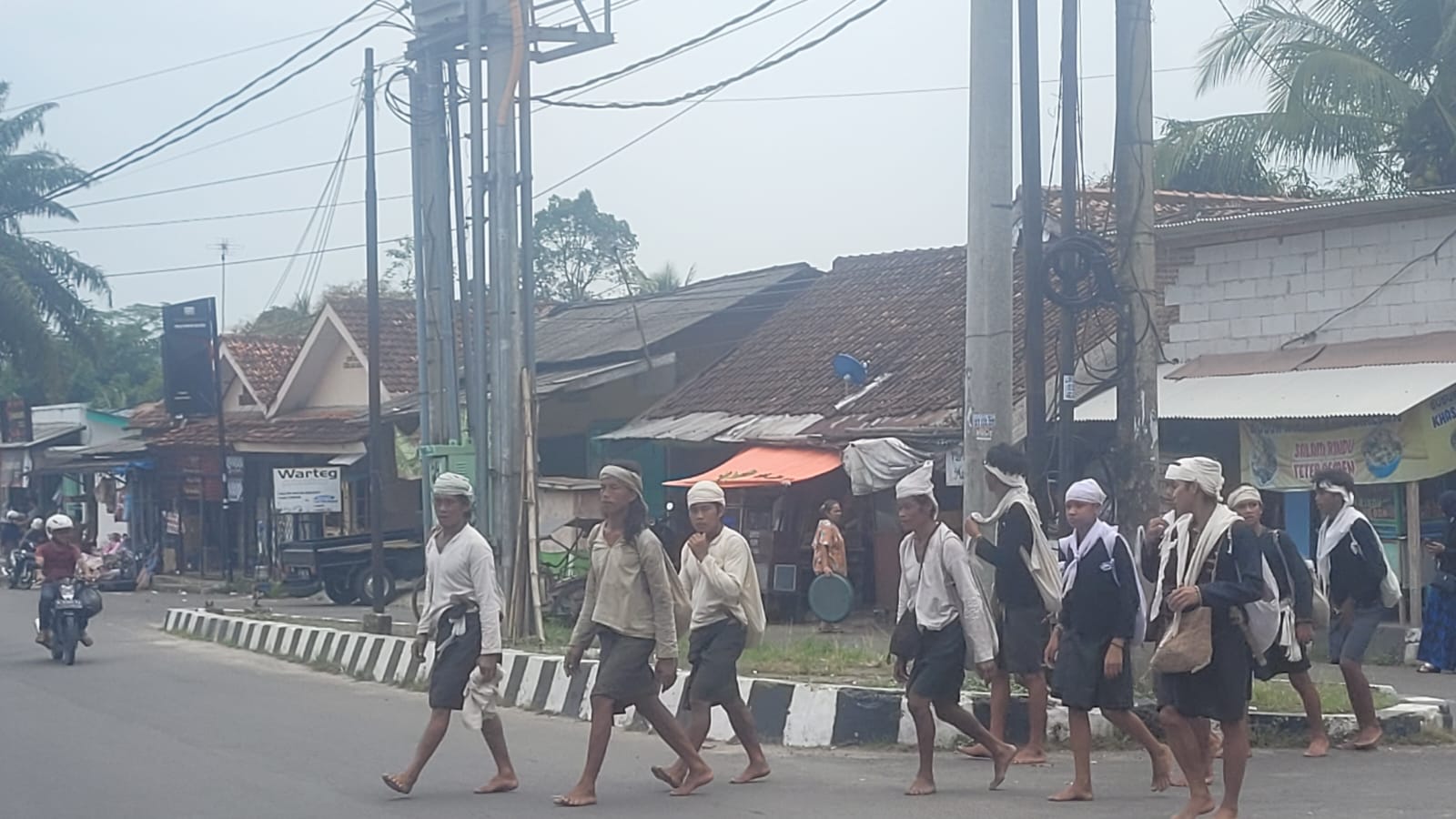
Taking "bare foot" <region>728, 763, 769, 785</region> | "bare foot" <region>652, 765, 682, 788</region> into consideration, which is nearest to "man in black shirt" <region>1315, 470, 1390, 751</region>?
"bare foot" <region>728, 763, 769, 785</region>

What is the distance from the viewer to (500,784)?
8977 mm

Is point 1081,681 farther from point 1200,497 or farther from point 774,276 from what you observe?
point 774,276

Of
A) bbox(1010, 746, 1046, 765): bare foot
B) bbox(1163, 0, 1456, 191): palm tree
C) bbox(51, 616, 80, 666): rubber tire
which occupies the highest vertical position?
bbox(1163, 0, 1456, 191): palm tree

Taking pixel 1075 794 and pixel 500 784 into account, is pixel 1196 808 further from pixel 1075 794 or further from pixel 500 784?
pixel 500 784

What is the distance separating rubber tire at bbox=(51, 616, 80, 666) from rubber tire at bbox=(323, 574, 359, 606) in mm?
10769

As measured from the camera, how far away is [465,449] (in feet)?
56.3

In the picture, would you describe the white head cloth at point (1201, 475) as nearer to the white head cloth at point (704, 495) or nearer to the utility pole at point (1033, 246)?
the white head cloth at point (704, 495)

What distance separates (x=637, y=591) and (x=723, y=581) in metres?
0.60

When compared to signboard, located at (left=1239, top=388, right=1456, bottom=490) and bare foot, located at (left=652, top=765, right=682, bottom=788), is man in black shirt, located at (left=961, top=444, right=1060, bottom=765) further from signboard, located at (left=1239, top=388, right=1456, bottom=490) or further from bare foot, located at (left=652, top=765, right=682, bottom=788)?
signboard, located at (left=1239, top=388, right=1456, bottom=490)

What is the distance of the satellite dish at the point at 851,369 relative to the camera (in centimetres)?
2289

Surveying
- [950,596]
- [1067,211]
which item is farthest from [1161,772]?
[1067,211]

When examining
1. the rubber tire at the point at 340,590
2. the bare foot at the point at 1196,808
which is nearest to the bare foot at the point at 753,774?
the bare foot at the point at 1196,808

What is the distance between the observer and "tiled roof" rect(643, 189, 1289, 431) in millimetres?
21719

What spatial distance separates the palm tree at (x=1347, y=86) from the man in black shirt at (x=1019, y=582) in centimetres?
1378
